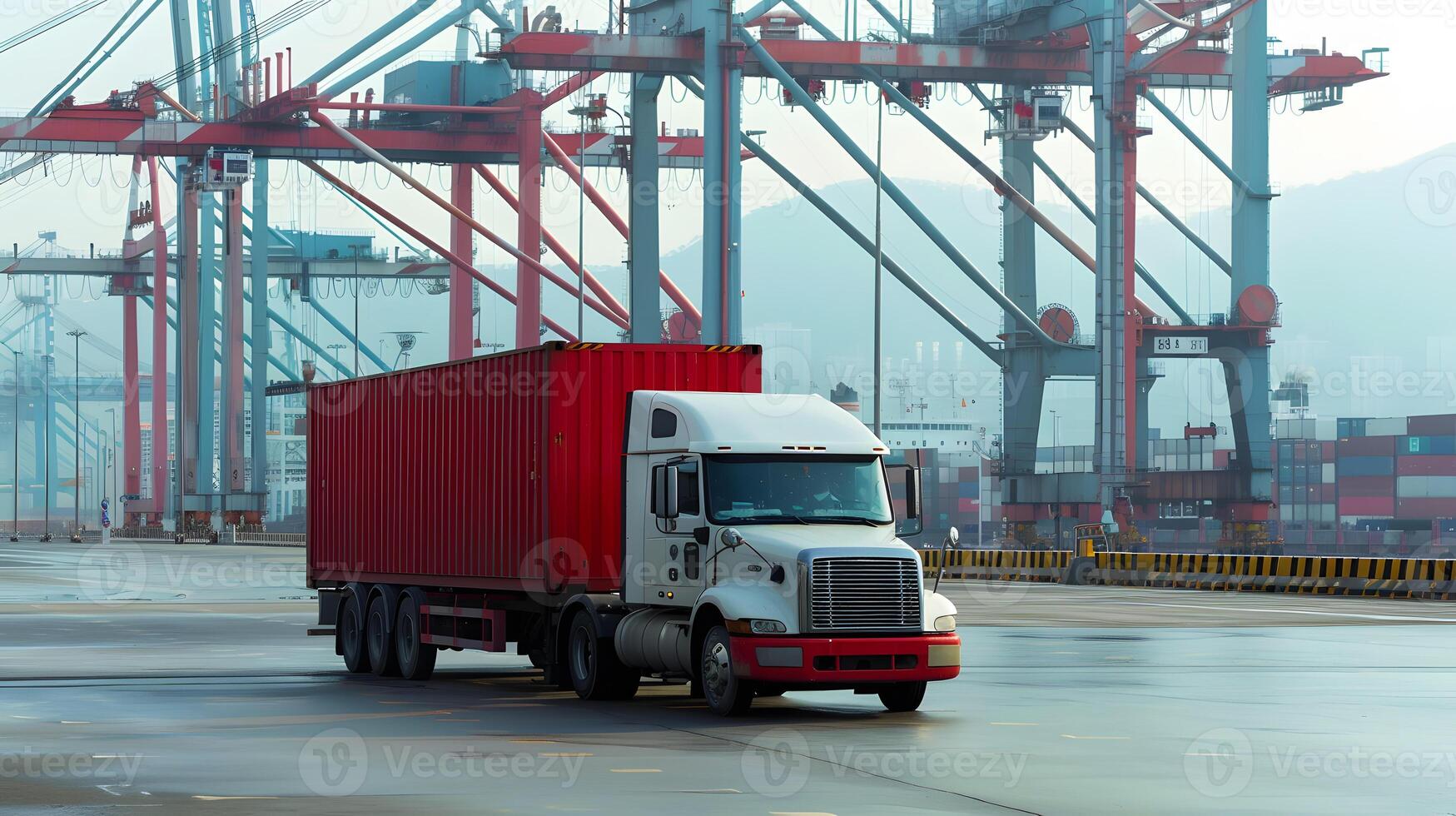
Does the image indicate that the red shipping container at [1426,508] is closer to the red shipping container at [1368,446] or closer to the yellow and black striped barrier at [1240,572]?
the red shipping container at [1368,446]

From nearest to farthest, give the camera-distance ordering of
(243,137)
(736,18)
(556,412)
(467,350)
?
(556,412) < (736,18) < (243,137) < (467,350)

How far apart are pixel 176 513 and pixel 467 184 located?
27877mm

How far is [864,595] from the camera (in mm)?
15305

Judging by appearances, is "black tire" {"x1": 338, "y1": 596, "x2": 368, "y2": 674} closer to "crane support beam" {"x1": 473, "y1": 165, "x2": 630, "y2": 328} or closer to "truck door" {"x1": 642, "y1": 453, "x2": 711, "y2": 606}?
"truck door" {"x1": 642, "y1": 453, "x2": 711, "y2": 606}

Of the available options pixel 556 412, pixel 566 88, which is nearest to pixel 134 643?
pixel 556 412

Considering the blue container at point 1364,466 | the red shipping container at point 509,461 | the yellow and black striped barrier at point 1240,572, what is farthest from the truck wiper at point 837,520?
the blue container at point 1364,466

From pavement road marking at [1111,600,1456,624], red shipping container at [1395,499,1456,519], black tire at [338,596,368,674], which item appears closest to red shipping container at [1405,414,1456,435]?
red shipping container at [1395,499,1456,519]

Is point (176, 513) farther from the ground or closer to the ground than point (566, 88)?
closer to the ground

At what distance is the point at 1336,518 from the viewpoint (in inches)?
5187

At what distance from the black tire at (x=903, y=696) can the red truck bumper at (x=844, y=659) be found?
0.58 metres

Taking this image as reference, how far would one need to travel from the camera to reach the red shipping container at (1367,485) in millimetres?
136125

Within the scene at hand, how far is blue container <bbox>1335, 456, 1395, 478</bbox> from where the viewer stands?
137000mm

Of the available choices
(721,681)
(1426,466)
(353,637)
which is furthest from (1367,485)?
(721,681)

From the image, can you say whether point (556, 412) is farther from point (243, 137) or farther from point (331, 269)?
point (331, 269)
